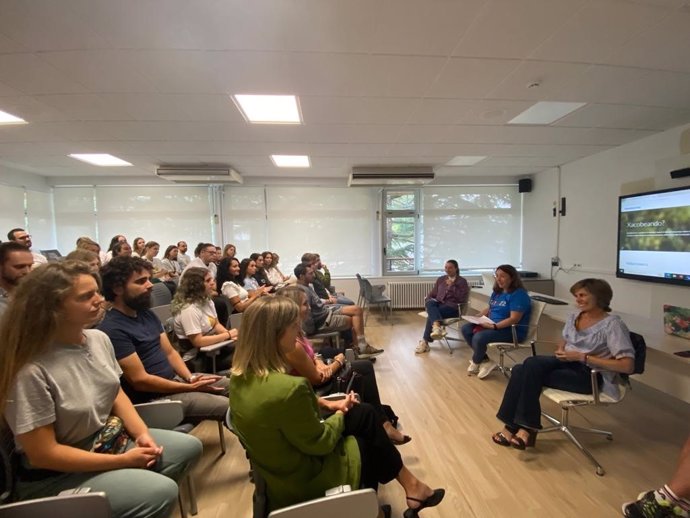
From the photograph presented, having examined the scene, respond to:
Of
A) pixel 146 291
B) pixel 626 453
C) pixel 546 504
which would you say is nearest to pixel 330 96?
pixel 146 291

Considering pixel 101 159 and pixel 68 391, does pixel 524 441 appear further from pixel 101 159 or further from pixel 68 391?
pixel 101 159

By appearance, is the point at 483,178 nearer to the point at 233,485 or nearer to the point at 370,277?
the point at 370,277

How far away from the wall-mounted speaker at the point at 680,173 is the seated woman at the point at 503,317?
2.29 meters

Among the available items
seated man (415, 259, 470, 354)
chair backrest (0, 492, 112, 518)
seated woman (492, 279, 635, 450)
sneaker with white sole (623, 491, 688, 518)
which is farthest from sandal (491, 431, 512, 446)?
chair backrest (0, 492, 112, 518)

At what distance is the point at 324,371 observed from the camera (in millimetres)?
→ 2072

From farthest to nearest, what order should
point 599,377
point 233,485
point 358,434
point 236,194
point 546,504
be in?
point 236,194
point 599,377
point 233,485
point 546,504
point 358,434

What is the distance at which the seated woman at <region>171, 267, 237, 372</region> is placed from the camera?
97.4 inches

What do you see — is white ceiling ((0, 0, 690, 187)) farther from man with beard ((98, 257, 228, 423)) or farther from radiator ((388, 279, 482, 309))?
radiator ((388, 279, 482, 309))

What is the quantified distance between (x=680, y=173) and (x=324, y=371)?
15.2ft

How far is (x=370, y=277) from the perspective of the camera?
22.9 ft

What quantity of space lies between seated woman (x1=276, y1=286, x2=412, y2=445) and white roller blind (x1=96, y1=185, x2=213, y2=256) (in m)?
5.36

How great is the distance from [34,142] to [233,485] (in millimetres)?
4892

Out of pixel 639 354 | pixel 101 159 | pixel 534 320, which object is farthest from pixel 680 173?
pixel 101 159

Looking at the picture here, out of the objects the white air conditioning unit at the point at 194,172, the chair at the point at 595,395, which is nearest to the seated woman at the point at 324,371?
the chair at the point at 595,395
